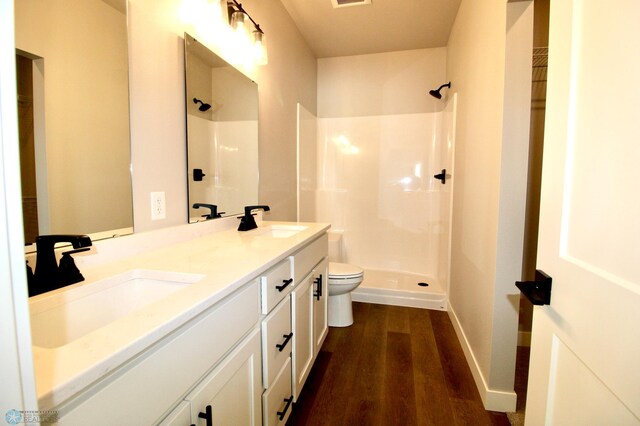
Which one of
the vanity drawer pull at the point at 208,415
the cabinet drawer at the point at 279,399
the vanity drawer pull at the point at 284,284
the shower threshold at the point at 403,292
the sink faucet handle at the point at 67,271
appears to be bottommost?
the shower threshold at the point at 403,292

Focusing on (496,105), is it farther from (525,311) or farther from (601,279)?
(525,311)

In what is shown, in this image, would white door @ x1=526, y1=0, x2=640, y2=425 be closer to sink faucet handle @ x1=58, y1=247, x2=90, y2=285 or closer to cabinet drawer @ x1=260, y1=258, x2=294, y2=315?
cabinet drawer @ x1=260, y1=258, x2=294, y2=315

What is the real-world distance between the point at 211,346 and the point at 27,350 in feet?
1.47

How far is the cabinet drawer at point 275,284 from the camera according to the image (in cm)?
103

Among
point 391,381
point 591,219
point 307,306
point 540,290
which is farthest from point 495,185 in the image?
point 391,381

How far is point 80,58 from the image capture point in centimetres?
91

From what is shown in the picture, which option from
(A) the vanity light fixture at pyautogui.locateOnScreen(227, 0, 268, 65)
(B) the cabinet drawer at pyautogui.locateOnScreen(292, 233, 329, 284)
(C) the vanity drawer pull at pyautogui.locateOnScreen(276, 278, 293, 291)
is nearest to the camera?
(C) the vanity drawer pull at pyautogui.locateOnScreen(276, 278, 293, 291)

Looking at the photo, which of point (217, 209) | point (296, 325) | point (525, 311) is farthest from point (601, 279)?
point (525, 311)

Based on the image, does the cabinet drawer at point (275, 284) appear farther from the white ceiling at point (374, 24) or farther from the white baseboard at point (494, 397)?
the white ceiling at point (374, 24)

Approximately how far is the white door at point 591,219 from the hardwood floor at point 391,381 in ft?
3.11

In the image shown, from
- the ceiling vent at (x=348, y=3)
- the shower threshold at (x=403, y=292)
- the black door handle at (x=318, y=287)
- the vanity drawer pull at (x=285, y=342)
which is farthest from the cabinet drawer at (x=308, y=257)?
the ceiling vent at (x=348, y=3)

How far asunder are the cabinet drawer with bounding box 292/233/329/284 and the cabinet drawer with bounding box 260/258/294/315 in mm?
66

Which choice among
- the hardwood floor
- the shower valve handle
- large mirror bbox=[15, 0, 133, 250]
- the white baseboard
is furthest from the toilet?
large mirror bbox=[15, 0, 133, 250]

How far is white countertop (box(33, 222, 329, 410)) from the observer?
420 millimetres
